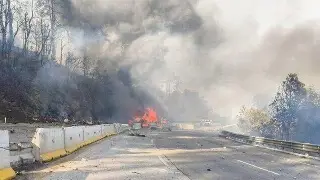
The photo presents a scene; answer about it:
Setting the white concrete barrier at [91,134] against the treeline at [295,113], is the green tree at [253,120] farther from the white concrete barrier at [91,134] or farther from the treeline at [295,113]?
the white concrete barrier at [91,134]

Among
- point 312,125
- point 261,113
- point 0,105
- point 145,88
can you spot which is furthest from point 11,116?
point 261,113


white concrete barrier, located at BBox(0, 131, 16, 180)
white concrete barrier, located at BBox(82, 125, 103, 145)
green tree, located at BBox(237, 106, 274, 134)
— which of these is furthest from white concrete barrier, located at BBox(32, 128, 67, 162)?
green tree, located at BBox(237, 106, 274, 134)

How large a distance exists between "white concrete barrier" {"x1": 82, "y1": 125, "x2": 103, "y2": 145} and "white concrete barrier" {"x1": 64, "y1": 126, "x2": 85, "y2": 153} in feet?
5.11

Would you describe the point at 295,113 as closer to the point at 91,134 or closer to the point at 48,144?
the point at 91,134

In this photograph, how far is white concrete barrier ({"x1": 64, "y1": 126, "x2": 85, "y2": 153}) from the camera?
2277 cm

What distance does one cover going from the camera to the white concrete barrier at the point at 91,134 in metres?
30.4

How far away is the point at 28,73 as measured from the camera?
5906 centimetres

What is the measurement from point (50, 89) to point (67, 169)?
48.7 meters

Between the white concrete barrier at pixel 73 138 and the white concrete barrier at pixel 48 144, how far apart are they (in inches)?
40.6

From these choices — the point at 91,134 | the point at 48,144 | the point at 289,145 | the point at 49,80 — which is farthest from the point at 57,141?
the point at 49,80

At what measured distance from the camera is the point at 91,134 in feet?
110

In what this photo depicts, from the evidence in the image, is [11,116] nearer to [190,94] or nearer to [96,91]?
[96,91]

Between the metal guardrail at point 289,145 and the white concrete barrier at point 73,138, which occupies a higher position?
the white concrete barrier at point 73,138

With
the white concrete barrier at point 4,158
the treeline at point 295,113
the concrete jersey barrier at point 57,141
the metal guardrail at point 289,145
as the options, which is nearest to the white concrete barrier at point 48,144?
the concrete jersey barrier at point 57,141
